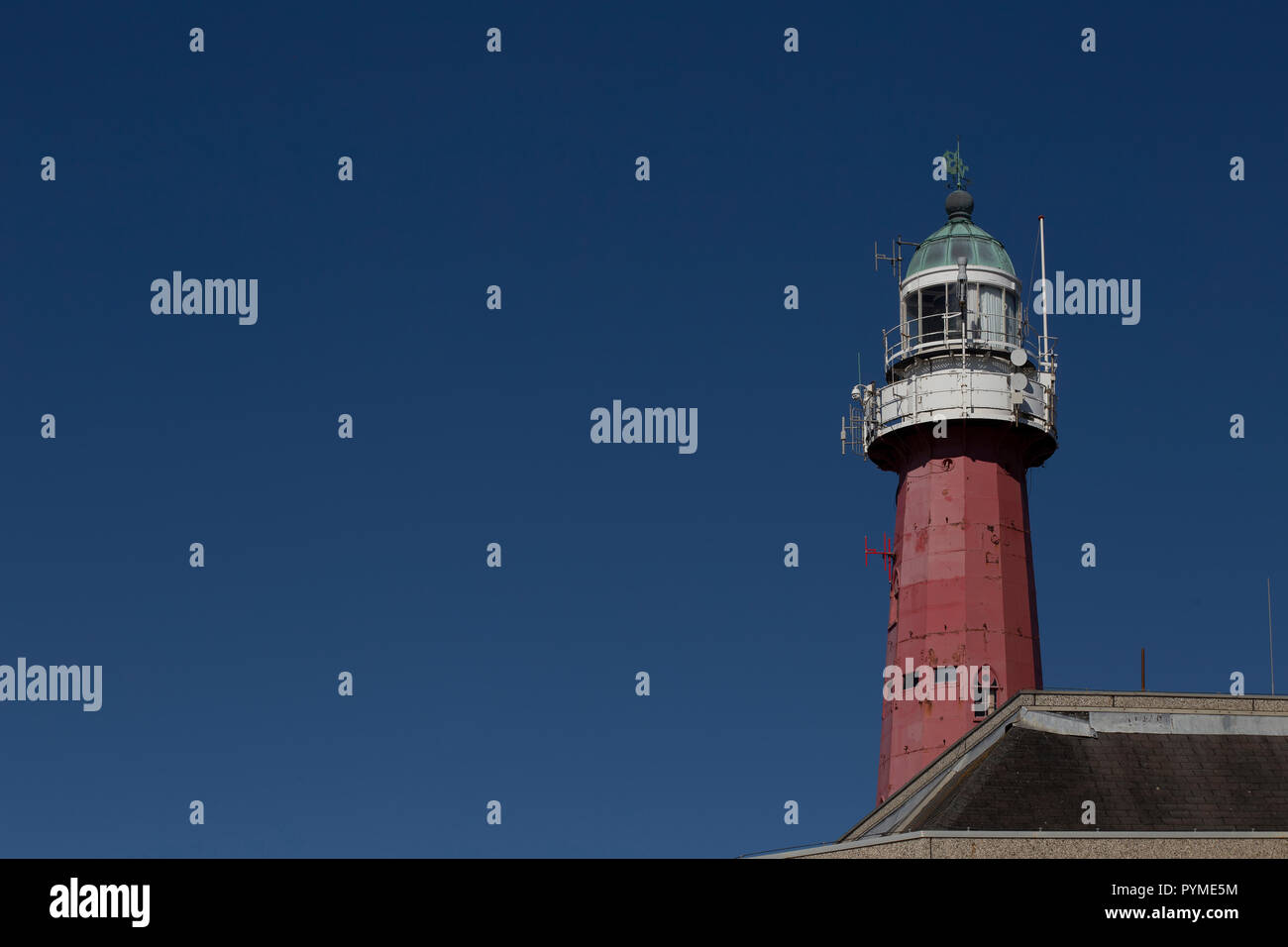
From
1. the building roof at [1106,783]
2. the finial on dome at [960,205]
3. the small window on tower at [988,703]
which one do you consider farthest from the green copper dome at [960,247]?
the building roof at [1106,783]

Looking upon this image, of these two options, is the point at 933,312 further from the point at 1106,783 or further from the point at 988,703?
the point at 1106,783

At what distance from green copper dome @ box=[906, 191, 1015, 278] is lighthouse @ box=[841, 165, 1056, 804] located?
0.08 metres

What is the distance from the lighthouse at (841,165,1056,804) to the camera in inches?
2633

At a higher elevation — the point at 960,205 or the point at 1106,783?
the point at 960,205

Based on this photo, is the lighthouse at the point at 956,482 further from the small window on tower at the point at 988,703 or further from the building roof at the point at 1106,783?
the building roof at the point at 1106,783

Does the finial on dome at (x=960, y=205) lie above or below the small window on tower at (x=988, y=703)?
above

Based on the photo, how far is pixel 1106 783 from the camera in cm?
4703

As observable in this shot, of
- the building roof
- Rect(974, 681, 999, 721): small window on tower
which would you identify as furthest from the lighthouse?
the building roof

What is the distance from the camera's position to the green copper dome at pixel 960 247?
71.8 m

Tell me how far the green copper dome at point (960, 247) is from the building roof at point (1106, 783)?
23.7 m

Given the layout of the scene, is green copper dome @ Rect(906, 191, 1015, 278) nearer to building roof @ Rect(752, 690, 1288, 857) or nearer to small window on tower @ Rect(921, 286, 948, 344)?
small window on tower @ Rect(921, 286, 948, 344)

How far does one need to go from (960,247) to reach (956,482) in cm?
889

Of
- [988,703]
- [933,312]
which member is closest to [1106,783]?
[988,703]
